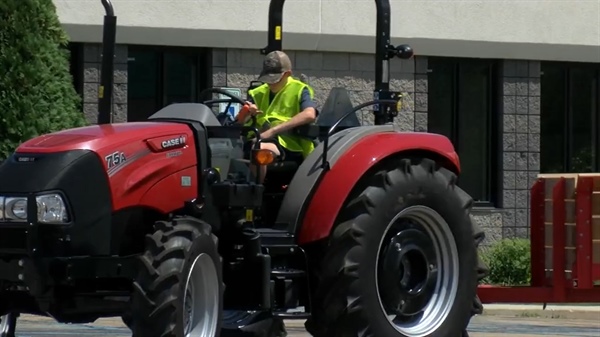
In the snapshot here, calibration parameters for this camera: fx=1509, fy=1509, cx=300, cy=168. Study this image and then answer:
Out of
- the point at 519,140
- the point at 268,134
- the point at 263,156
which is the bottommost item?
the point at 263,156

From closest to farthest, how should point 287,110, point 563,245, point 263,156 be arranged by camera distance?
point 263,156 < point 287,110 < point 563,245

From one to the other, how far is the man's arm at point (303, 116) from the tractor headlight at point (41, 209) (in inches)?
69.4

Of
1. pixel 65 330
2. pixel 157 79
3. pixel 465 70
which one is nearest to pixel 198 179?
pixel 65 330

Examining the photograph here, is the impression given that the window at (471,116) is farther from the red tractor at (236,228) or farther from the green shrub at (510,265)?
the red tractor at (236,228)

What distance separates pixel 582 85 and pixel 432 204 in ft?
45.6

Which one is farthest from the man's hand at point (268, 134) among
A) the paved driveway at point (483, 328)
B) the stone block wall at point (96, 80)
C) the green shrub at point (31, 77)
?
the stone block wall at point (96, 80)

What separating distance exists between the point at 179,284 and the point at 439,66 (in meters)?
14.4

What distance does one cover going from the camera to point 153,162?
8219 mm

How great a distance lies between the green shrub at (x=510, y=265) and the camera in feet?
61.0

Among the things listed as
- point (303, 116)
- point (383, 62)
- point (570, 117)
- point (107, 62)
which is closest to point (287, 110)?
point (303, 116)

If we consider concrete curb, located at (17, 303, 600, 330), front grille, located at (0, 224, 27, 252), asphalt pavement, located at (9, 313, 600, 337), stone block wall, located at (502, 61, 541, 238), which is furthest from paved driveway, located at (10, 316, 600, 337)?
stone block wall, located at (502, 61, 541, 238)

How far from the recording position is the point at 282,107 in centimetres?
952

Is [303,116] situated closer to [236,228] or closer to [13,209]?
[236,228]

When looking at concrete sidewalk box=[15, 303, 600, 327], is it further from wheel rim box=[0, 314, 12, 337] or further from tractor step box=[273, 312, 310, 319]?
wheel rim box=[0, 314, 12, 337]
